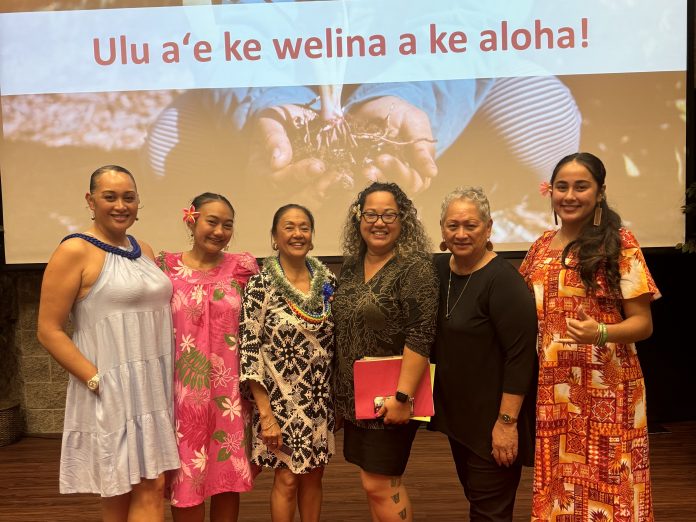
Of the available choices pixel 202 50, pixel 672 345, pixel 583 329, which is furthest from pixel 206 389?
pixel 672 345

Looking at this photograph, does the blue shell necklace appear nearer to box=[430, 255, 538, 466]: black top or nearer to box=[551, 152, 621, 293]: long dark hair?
box=[430, 255, 538, 466]: black top

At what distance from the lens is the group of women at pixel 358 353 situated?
199cm

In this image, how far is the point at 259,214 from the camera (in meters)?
4.14

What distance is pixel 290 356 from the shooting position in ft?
7.19

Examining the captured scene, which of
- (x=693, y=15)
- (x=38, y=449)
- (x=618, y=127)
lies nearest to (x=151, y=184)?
(x=38, y=449)

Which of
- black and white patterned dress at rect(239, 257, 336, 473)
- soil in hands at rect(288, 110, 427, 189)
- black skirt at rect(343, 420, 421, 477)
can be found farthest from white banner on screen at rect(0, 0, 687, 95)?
black skirt at rect(343, 420, 421, 477)

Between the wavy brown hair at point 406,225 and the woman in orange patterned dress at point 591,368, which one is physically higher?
the wavy brown hair at point 406,225

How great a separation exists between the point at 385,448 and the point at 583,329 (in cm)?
80

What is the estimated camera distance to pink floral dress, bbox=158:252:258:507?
2.23 m

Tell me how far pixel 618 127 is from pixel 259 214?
2.52 m

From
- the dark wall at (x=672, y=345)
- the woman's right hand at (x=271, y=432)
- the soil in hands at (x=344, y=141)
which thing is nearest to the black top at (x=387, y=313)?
the woman's right hand at (x=271, y=432)

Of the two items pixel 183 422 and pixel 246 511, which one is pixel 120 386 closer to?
pixel 183 422

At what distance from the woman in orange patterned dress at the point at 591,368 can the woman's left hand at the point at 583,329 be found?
0.18 ft

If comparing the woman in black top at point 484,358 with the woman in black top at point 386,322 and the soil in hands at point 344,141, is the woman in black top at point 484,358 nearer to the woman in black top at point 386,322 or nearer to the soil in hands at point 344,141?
the woman in black top at point 386,322
